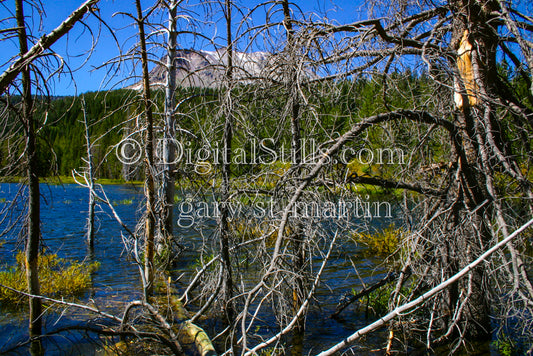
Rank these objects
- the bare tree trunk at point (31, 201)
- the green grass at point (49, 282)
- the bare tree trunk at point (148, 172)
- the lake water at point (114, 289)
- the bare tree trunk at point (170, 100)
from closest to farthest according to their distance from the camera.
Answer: the bare tree trunk at point (31, 201) < the bare tree trunk at point (148, 172) < the lake water at point (114, 289) < the green grass at point (49, 282) < the bare tree trunk at point (170, 100)

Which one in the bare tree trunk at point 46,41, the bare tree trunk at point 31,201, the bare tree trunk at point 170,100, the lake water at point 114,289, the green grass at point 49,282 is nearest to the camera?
the bare tree trunk at point 46,41

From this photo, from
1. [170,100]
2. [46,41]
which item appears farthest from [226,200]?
[170,100]

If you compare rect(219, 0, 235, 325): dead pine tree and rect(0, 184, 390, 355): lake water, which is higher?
rect(219, 0, 235, 325): dead pine tree

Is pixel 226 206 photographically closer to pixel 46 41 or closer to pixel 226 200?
pixel 226 200

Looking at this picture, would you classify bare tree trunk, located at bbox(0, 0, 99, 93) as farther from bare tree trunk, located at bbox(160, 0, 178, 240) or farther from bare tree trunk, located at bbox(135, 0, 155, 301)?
bare tree trunk, located at bbox(160, 0, 178, 240)

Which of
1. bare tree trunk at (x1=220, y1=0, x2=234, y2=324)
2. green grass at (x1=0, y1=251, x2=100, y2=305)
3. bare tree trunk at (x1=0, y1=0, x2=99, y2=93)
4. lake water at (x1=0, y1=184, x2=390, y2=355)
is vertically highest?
bare tree trunk at (x1=0, y1=0, x2=99, y2=93)

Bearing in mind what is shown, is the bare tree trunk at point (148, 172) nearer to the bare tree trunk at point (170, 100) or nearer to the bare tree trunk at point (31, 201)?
the bare tree trunk at point (31, 201)

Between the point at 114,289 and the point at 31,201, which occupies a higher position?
the point at 31,201

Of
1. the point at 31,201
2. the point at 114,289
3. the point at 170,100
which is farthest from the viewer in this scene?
the point at 114,289

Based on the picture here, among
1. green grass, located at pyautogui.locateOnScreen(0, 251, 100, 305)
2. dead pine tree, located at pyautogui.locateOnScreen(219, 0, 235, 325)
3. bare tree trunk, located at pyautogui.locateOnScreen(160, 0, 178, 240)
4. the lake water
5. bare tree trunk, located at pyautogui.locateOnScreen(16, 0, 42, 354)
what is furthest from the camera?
bare tree trunk, located at pyautogui.locateOnScreen(160, 0, 178, 240)

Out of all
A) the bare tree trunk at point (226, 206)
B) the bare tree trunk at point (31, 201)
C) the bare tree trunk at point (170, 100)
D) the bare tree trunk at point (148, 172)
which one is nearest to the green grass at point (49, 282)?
the bare tree trunk at point (170, 100)

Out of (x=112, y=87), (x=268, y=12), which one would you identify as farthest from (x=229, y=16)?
(x=112, y=87)

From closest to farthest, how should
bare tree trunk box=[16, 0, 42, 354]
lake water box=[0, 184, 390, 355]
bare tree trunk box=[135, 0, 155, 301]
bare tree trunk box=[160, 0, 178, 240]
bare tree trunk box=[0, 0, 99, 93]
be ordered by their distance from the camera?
bare tree trunk box=[0, 0, 99, 93] < bare tree trunk box=[16, 0, 42, 354] < bare tree trunk box=[135, 0, 155, 301] < lake water box=[0, 184, 390, 355] < bare tree trunk box=[160, 0, 178, 240]

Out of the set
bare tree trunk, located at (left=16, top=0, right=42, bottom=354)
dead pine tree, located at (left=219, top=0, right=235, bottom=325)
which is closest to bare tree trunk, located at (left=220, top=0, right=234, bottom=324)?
dead pine tree, located at (left=219, top=0, right=235, bottom=325)
